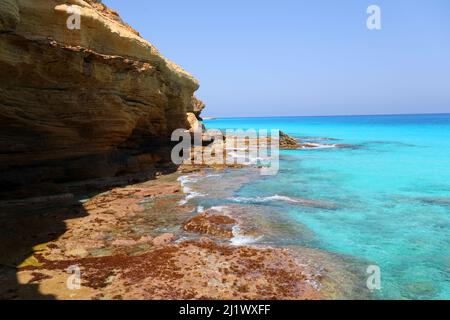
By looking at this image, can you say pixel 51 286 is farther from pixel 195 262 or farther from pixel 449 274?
pixel 449 274

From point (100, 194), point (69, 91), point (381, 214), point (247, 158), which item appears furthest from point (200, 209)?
point (247, 158)

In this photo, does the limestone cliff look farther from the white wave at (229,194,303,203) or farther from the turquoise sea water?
the white wave at (229,194,303,203)

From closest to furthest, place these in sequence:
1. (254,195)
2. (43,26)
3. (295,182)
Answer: (43,26)
(254,195)
(295,182)

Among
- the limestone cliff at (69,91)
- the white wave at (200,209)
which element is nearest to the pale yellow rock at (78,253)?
the white wave at (200,209)

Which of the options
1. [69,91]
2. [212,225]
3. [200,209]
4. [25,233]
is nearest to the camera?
[25,233]

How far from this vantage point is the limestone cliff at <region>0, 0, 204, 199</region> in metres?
15.2

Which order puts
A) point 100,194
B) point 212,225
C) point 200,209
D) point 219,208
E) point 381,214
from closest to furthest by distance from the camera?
point 212,225 → point 381,214 → point 200,209 → point 219,208 → point 100,194

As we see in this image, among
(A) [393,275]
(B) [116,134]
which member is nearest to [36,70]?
(B) [116,134]

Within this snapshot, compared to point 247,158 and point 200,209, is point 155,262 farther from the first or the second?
point 247,158

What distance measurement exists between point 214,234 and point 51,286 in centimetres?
602

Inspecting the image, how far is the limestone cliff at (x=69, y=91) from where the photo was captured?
49.8ft

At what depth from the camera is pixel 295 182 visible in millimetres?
24609

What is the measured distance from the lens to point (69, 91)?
60.6 feet
